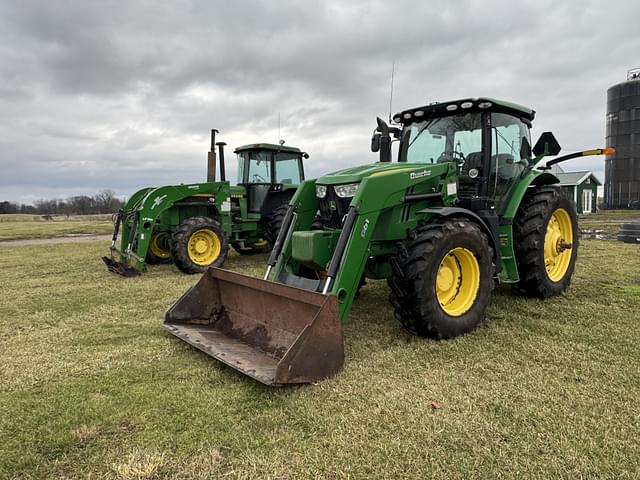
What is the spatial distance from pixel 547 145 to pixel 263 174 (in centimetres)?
606

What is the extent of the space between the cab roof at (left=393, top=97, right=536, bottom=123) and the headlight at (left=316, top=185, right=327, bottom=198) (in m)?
1.45

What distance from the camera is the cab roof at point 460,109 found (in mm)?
4914

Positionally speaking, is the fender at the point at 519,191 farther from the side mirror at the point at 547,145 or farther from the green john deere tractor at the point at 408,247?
the side mirror at the point at 547,145

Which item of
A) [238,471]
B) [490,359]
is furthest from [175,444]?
[490,359]

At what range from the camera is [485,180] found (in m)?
5.05

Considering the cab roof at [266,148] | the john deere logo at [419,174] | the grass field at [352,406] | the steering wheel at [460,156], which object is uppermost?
the cab roof at [266,148]

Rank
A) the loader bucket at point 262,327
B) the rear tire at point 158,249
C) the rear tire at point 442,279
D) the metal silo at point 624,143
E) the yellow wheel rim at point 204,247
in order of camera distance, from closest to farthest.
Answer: the loader bucket at point 262,327, the rear tire at point 442,279, the yellow wheel rim at point 204,247, the rear tire at point 158,249, the metal silo at point 624,143

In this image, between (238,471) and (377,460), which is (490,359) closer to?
(377,460)

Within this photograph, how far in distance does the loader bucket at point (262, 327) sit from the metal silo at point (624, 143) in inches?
1603

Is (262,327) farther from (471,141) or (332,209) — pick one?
(471,141)

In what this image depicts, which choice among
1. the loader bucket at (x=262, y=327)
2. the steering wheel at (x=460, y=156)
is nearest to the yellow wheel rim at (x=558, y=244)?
the steering wheel at (x=460, y=156)

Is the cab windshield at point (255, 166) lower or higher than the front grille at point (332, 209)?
higher

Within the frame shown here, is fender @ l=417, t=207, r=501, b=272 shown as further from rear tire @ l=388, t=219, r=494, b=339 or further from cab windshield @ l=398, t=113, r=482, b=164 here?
cab windshield @ l=398, t=113, r=482, b=164

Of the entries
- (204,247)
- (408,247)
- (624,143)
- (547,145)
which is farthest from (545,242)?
(624,143)
